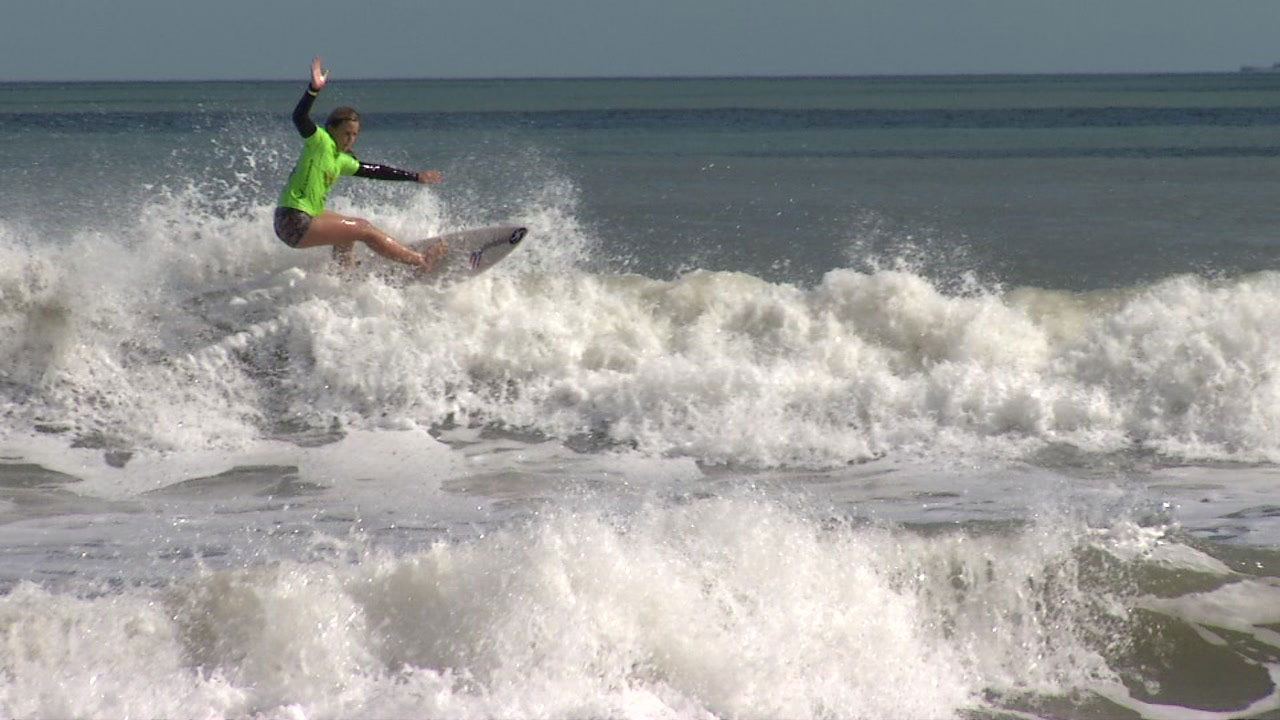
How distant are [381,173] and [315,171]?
18.6 inches

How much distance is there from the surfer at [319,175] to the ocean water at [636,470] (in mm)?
861

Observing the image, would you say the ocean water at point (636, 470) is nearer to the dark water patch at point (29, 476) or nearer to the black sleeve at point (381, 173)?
the dark water patch at point (29, 476)

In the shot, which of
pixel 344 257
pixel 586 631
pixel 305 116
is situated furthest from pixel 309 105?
pixel 586 631

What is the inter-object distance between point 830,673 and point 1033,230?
13.4 metres

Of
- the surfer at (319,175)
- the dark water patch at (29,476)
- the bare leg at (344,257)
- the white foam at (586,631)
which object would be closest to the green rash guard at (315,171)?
the surfer at (319,175)

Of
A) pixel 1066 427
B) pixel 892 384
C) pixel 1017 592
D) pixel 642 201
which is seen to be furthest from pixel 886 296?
pixel 642 201

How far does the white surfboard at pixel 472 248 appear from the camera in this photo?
10664 millimetres

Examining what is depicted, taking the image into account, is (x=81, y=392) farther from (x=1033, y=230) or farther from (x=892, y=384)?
(x=1033, y=230)

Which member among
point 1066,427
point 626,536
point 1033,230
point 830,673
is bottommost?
point 830,673

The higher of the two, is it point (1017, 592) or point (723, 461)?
point (723, 461)

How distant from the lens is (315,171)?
9367mm

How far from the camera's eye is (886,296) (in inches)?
437

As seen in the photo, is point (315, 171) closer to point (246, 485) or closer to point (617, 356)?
point (246, 485)

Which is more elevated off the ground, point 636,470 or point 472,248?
point 472,248
